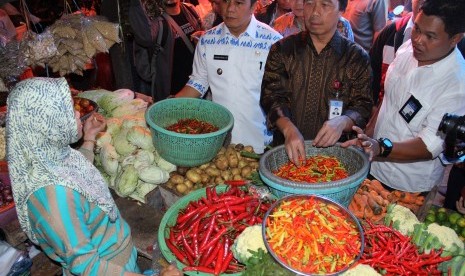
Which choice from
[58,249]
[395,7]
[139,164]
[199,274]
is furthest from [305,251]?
[395,7]

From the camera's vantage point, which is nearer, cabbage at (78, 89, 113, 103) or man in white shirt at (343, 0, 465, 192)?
man in white shirt at (343, 0, 465, 192)

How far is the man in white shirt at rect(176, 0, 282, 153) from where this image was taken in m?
3.90

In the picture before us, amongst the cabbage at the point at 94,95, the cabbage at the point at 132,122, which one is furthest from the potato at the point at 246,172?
the cabbage at the point at 94,95

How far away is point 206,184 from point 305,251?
4.74 ft

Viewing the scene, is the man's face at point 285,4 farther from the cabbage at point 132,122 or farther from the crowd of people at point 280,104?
the cabbage at point 132,122

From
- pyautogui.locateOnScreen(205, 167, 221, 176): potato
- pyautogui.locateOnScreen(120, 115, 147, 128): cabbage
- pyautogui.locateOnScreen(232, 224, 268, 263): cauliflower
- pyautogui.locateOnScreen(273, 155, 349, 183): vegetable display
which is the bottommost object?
pyautogui.locateOnScreen(205, 167, 221, 176): potato

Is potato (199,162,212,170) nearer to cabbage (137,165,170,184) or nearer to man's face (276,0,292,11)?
cabbage (137,165,170,184)

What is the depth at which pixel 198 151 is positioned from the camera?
3.01 metres

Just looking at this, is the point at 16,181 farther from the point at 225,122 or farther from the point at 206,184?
the point at 225,122

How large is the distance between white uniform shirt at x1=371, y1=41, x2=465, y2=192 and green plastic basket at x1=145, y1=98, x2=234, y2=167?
1549 millimetres

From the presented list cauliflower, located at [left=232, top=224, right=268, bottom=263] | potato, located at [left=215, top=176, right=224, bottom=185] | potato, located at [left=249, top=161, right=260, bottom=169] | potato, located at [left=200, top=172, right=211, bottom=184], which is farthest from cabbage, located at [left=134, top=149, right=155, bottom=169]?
cauliflower, located at [left=232, top=224, right=268, bottom=263]

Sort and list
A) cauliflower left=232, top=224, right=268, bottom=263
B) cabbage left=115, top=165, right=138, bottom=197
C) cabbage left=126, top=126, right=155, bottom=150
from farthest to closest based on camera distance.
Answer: cabbage left=126, top=126, right=155, bottom=150 < cabbage left=115, top=165, right=138, bottom=197 < cauliflower left=232, top=224, right=268, bottom=263

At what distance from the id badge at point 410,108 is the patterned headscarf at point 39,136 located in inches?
105

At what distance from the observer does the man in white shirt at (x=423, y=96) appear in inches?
109
